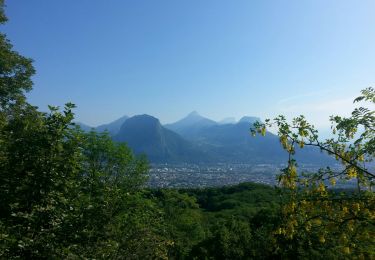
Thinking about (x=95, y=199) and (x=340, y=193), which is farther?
(x=95, y=199)

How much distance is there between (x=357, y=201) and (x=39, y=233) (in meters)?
7.75

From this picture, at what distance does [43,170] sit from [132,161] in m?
19.1

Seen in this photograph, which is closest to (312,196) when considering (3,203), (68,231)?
(68,231)

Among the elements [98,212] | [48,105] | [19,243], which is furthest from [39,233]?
[48,105]

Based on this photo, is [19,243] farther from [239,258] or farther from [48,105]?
[239,258]

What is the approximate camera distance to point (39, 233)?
9820 millimetres

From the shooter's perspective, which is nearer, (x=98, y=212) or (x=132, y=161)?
(x=98, y=212)

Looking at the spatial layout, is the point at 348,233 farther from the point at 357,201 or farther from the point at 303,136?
the point at 303,136

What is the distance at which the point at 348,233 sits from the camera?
812 cm

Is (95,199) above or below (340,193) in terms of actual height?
below

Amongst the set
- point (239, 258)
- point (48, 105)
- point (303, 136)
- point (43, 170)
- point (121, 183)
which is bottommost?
point (239, 258)

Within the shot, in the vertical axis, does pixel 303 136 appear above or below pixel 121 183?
above

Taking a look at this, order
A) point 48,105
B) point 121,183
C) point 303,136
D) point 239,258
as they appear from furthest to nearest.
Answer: point 239,258, point 121,183, point 48,105, point 303,136

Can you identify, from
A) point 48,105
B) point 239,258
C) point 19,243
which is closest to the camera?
point 19,243
